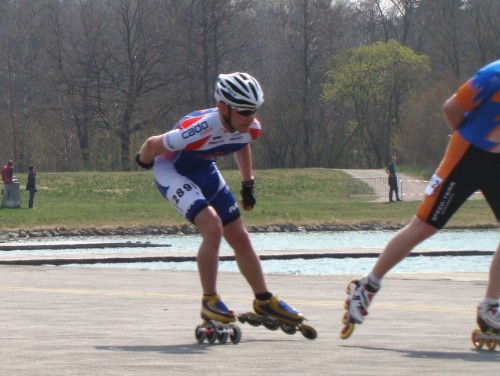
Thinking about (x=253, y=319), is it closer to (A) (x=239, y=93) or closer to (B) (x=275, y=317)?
(B) (x=275, y=317)

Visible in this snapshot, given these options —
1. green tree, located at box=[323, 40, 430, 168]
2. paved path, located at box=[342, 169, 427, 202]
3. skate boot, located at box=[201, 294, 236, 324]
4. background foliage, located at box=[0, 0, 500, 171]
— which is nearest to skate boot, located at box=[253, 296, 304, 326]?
skate boot, located at box=[201, 294, 236, 324]

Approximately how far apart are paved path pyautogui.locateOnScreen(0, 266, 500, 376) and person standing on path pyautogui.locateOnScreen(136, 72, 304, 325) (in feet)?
0.89

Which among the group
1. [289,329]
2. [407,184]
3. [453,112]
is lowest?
[407,184]

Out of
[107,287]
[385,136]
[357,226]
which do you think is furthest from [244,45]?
[107,287]

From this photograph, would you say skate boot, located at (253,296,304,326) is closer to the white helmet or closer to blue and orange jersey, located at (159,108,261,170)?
blue and orange jersey, located at (159,108,261,170)

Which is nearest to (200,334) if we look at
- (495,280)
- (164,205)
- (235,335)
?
(235,335)

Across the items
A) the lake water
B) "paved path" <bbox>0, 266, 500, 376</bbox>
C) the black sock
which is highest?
the black sock

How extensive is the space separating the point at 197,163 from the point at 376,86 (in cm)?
6164

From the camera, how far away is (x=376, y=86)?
6888 cm

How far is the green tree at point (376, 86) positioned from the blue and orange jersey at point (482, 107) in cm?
6021

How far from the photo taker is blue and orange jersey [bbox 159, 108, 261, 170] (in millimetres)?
7621

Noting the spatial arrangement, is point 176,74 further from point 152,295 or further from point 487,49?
point 152,295

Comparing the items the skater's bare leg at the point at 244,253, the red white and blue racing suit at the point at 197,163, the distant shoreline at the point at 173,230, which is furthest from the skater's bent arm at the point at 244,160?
the distant shoreline at the point at 173,230

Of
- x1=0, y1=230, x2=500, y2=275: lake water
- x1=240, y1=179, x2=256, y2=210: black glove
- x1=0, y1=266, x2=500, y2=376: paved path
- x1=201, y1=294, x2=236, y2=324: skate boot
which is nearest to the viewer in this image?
x1=0, y1=266, x2=500, y2=376: paved path
